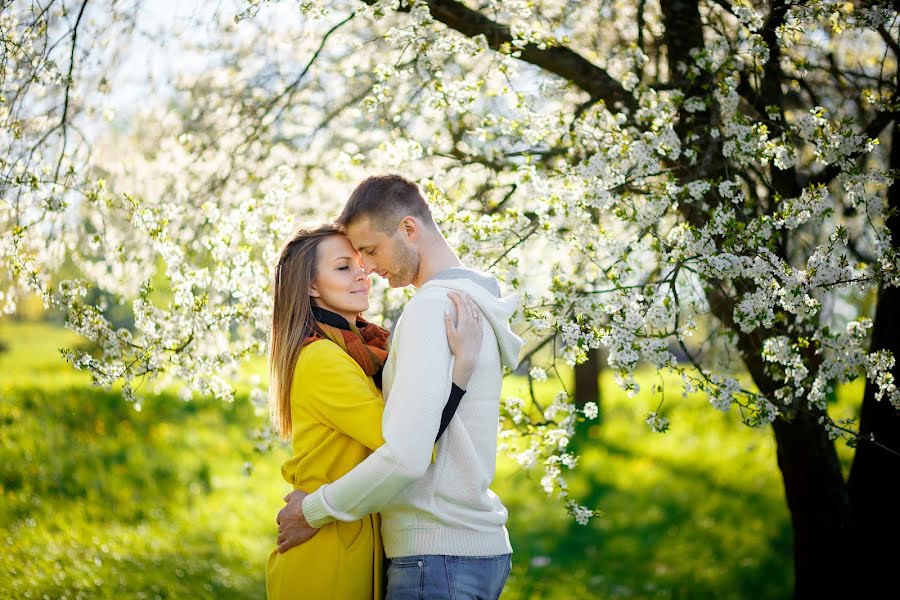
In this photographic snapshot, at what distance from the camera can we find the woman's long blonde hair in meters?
2.82

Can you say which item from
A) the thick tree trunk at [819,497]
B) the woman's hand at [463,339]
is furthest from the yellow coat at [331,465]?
the thick tree trunk at [819,497]

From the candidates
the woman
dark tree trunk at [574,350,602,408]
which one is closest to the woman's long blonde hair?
the woman

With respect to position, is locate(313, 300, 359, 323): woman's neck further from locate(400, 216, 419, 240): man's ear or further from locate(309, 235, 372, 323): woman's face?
locate(400, 216, 419, 240): man's ear

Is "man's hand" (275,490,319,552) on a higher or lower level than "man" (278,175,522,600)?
lower

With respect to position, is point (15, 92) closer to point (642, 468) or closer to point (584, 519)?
point (584, 519)

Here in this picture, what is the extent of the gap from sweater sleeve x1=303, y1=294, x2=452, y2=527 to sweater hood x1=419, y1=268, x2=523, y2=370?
0.54ft

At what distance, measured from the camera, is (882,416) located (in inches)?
159

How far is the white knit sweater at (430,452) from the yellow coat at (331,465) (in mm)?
79

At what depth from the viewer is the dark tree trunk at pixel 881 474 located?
13.2 feet

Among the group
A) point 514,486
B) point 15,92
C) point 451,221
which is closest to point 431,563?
point 451,221

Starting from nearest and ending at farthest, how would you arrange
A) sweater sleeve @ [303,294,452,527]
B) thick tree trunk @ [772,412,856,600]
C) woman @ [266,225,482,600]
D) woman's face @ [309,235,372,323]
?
sweater sleeve @ [303,294,452,527]
woman @ [266,225,482,600]
woman's face @ [309,235,372,323]
thick tree trunk @ [772,412,856,600]

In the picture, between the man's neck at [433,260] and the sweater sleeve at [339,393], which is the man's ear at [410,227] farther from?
the sweater sleeve at [339,393]

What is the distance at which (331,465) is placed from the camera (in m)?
2.63

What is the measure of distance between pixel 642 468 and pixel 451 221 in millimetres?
6633
